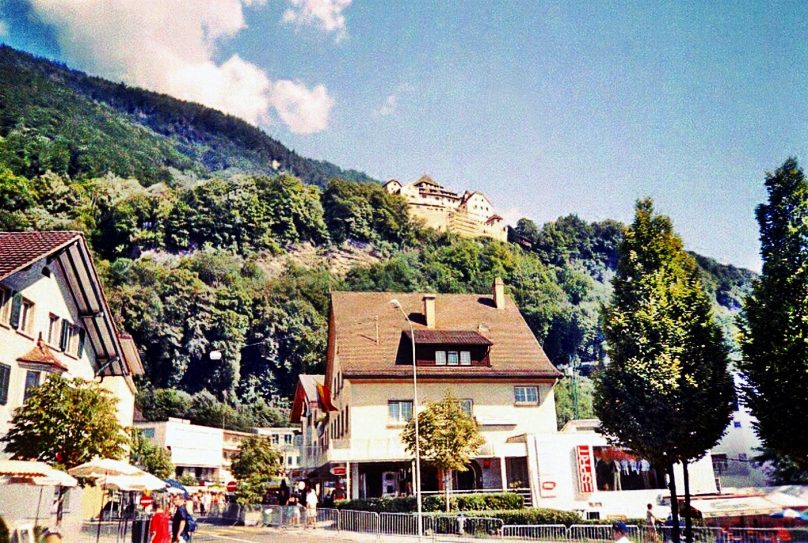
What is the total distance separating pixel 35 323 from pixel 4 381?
2.94 m

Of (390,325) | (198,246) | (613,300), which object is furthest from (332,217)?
(613,300)

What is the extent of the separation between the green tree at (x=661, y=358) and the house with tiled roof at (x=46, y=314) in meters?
18.1

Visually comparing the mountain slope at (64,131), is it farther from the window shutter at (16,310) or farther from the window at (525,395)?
the window shutter at (16,310)

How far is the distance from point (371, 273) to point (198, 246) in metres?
36.1

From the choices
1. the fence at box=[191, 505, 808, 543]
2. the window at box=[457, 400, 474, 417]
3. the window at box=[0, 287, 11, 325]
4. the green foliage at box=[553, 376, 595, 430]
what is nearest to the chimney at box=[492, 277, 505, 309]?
the window at box=[457, 400, 474, 417]

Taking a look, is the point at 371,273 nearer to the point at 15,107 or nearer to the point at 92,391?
the point at 15,107

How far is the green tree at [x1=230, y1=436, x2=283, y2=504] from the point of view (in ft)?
162

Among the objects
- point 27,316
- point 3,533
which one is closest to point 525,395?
point 27,316

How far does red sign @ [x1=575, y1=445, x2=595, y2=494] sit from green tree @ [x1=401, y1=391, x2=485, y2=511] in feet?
19.7

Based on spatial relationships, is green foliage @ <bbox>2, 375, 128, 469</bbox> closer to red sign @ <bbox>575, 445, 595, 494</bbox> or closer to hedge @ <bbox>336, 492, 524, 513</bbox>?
hedge @ <bbox>336, 492, 524, 513</bbox>

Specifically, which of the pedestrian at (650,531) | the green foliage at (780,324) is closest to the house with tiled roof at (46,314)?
the pedestrian at (650,531)

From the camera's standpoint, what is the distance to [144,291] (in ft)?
385

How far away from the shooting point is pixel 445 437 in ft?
114

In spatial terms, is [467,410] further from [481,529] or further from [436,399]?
[481,529]
